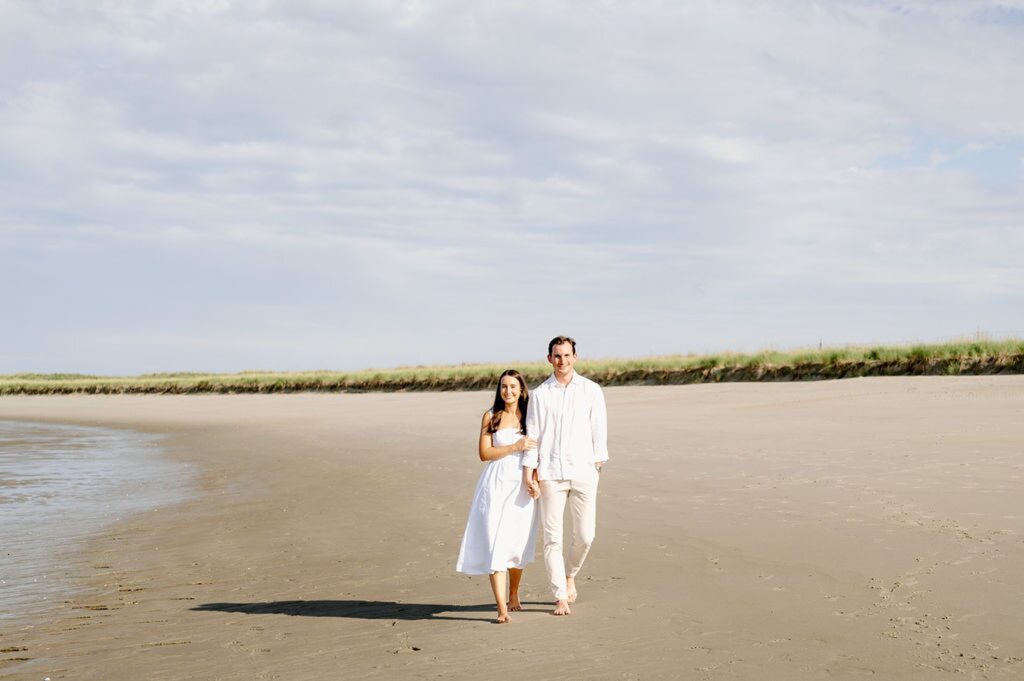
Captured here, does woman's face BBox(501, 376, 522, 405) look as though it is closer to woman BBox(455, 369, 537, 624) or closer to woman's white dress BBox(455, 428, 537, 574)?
woman BBox(455, 369, 537, 624)

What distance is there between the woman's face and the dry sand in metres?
1.66

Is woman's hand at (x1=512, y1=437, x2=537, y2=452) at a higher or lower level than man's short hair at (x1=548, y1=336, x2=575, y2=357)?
lower

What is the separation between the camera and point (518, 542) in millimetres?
7230

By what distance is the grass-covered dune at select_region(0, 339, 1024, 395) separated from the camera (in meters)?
27.2

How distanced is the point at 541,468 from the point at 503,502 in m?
0.38

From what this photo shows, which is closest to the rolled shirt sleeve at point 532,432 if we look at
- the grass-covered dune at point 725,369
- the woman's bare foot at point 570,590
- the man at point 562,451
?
the man at point 562,451

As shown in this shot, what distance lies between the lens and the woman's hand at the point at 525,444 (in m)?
7.16

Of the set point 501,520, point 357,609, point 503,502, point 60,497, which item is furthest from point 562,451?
point 60,497

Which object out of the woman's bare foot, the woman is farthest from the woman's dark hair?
the woman's bare foot

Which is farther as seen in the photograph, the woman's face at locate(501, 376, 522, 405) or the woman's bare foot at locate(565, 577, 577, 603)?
the woman's bare foot at locate(565, 577, 577, 603)

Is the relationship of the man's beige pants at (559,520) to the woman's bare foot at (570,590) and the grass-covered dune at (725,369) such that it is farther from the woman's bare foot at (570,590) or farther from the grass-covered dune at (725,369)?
the grass-covered dune at (725,369)

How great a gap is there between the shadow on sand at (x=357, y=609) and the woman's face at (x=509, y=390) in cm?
167

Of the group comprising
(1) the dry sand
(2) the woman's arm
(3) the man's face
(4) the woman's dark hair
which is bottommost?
(1) the dry sand

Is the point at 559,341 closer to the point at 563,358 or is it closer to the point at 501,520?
the point at 563,358
